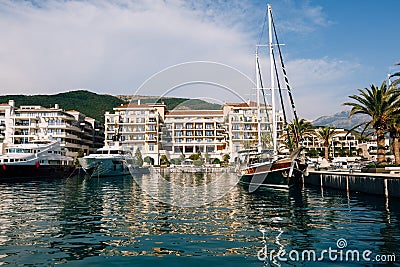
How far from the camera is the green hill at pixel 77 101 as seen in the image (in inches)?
5482

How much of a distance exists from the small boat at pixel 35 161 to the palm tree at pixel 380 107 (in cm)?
4148

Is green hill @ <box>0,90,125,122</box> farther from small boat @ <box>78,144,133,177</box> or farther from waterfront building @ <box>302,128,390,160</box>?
waterfront building @ <box>302,128,390,160</box>

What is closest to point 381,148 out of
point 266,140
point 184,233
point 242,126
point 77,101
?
point 266,140

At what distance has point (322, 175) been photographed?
108ft

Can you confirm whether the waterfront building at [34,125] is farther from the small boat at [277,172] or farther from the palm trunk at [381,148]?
the palm trunk at [381,148]

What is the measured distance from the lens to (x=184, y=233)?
38.1 ft

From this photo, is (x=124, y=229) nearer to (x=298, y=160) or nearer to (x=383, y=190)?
(x=383, y=190)

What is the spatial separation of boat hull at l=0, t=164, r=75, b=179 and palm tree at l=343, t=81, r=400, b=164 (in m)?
41.4

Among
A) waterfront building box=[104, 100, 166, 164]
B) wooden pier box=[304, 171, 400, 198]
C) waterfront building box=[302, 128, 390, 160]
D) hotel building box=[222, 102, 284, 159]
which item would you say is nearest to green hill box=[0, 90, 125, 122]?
waterfront building box=[302, 128, 390, 160]

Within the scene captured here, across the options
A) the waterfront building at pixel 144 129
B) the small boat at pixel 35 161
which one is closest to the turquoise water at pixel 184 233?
the waterfront building at pixel 144 129

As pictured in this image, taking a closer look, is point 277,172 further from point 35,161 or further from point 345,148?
point 345,148

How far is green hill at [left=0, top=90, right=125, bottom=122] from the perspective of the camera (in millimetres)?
139238

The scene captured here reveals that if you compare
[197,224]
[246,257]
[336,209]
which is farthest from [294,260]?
[336,209]

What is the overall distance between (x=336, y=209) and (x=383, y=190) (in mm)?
6297
